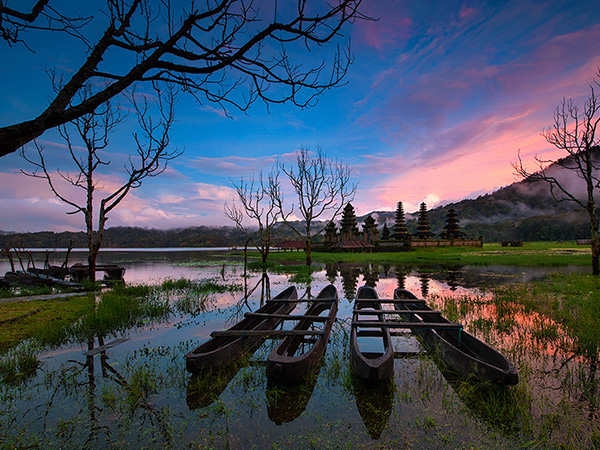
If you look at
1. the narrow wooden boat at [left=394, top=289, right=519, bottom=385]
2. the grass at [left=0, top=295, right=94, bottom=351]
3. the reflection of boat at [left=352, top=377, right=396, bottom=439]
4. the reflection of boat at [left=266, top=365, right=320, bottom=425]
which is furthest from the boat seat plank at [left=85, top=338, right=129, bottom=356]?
the narrow wooden boat at [left=394, top=289, right=519, bottom=385]

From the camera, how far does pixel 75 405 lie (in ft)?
14.7

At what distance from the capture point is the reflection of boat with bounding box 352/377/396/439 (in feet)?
12.9

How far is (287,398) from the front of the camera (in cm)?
466

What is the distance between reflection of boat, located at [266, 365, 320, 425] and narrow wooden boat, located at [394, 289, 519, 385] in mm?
2809

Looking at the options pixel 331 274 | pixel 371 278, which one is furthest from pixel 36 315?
pixel 331 274

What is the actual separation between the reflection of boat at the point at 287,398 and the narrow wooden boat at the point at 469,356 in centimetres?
281

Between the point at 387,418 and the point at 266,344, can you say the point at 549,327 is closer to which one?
the point at 387,418

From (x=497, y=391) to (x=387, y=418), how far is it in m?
2.03

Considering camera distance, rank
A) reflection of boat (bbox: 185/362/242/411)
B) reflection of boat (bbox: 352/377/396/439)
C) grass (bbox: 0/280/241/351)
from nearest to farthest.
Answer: reflection of boat (bbox: 352/377/396/439), reflection of boat (bbox: 185/362/242/411), grass (bbox: 0/280/241/351)

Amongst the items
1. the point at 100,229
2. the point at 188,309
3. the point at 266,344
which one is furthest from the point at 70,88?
the point at 100,229

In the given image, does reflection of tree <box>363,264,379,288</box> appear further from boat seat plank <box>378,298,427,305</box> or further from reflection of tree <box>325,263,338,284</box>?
boat seat plank <box>378,298,427,305</box>

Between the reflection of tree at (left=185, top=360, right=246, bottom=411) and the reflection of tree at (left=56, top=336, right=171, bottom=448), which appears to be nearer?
the reflection of tree at (left=56, top=336, right=171, bottom=448)

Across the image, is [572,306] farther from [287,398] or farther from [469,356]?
[287,398]

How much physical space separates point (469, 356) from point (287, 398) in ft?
11.2
